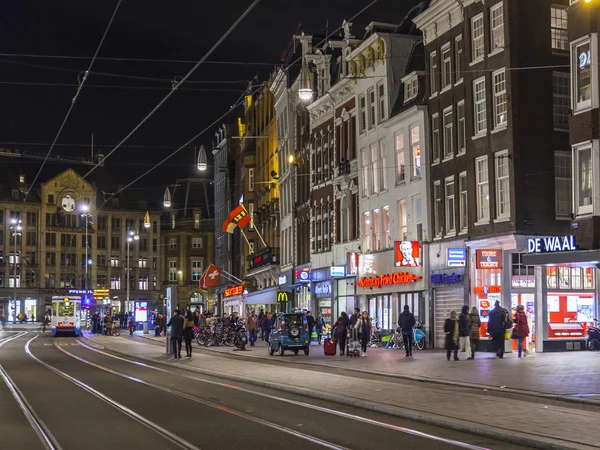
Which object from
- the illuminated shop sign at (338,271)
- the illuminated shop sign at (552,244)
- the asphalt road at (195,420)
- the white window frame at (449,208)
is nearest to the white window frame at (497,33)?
the white window frame at (449,208)

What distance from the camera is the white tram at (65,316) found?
246 feet

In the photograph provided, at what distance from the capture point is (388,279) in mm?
44531

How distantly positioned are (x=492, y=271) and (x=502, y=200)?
9.41 ft

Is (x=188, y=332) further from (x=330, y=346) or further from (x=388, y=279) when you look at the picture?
(x=388, y=279)

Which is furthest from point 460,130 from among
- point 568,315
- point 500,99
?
point 568,315

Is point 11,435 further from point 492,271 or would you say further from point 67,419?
point 492,271

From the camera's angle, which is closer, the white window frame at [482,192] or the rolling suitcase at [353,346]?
the rolling suitcase at [353,346]

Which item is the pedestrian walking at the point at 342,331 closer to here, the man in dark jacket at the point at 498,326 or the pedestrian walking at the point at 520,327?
the man in dark jacket at the point at 498,326

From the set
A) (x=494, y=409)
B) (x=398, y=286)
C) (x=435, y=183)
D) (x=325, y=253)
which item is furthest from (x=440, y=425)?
(x=325, y=253)

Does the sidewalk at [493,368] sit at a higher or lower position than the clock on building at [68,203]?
lower

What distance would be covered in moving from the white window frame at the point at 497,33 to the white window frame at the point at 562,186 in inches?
169

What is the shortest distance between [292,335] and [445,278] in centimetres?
653

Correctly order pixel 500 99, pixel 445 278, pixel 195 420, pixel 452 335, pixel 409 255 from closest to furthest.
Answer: pixel 195 420, pixel 452 335, pixel 500 99, pixel 445 278, pixel 409 255

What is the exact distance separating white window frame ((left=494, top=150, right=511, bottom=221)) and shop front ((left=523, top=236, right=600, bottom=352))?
225cm
